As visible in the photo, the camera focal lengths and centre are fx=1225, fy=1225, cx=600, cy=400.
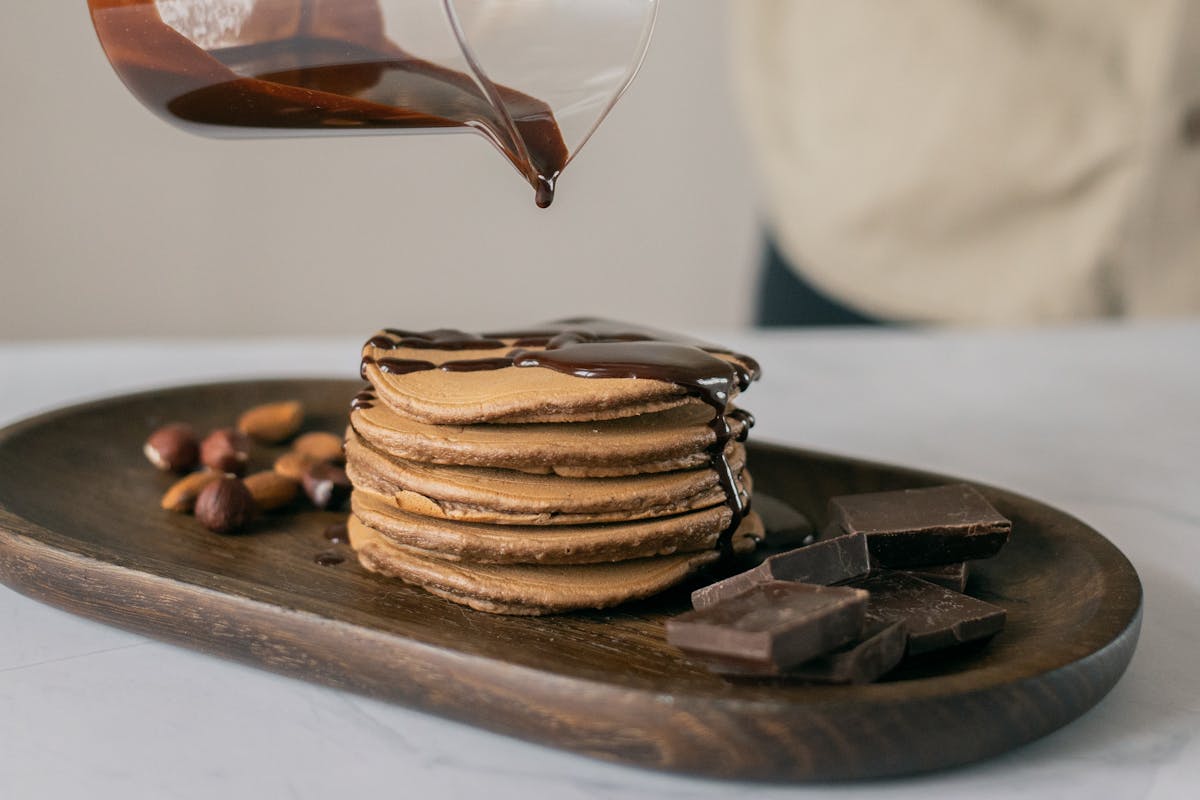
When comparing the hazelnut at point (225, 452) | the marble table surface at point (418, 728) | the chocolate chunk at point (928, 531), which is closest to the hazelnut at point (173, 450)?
the hazelnut at point (225, 452)

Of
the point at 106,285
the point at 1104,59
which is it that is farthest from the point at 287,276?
the point at 1104,59

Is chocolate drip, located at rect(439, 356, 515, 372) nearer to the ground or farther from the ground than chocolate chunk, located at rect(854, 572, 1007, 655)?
farther from the ground

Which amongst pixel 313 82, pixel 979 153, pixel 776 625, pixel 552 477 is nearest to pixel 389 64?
pixel 313 82

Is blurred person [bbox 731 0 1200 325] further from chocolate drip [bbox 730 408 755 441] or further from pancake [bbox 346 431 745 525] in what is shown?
pancake [bbox 346 431 745 525]

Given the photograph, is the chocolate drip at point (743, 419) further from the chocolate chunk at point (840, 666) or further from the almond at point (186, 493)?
the almond at point (186, 493)

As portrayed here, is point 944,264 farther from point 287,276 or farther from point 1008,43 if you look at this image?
point 287,276

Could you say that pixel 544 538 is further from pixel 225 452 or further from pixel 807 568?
pixel 225 452

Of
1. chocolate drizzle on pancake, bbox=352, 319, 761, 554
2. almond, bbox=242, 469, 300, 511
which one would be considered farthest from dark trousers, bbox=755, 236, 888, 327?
almond, bbox=242, 469, 300, 511
